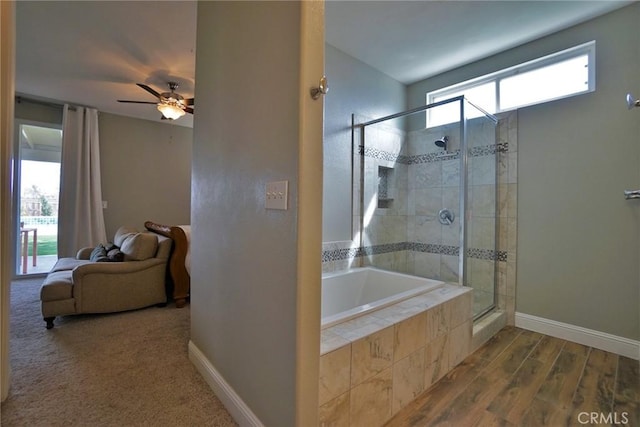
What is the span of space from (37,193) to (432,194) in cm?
568

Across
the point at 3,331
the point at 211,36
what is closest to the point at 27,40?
the point at 211,36

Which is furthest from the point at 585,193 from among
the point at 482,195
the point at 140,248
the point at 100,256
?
the point at 100,256

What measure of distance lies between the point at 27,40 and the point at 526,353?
5068 millimetres

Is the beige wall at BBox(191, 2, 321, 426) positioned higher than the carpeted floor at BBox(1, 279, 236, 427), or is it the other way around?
the beige wall at BBox(191, 2, 321, 426)

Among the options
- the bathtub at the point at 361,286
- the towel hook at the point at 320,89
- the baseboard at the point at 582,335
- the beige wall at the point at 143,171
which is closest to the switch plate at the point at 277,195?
the towel hook at the point at 320,89

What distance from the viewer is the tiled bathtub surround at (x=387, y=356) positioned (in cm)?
117

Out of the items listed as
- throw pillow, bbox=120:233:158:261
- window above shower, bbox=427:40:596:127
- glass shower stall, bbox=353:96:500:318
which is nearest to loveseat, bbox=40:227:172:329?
throw pillow, bbox=120:233:158:261

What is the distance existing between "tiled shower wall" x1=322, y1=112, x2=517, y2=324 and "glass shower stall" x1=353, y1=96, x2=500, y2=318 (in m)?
0.01

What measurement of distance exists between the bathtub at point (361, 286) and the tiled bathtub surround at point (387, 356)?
0.46 metres

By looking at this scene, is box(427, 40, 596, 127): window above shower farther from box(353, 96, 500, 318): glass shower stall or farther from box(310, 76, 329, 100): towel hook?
box(310, 76, 329, 100): towel hook

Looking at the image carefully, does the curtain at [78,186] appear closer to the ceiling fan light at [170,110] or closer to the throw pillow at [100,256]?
the throw pillow at [100,256]

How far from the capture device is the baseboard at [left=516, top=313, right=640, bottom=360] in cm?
200

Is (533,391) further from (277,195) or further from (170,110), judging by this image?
(170,110)

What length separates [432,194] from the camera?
9.71ft
